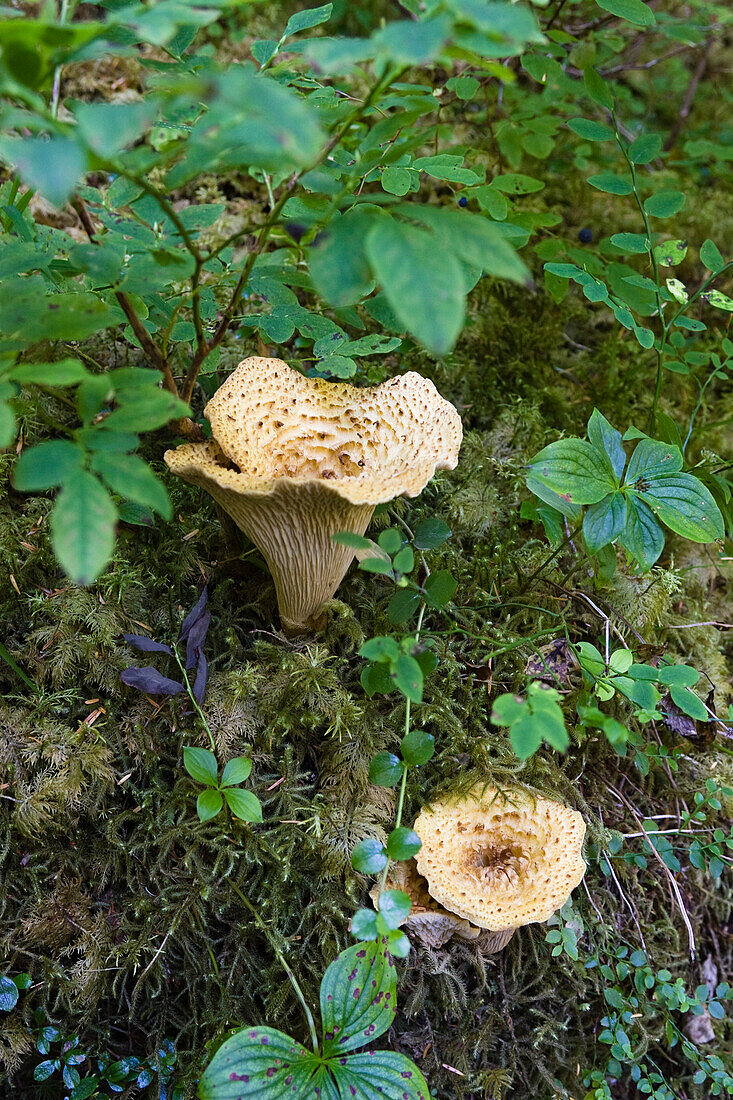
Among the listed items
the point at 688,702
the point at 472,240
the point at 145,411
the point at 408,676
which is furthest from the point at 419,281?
the point at 688,702

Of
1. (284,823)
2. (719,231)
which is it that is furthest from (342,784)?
(719,231)

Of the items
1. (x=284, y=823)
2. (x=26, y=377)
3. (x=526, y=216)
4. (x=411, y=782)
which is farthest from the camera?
(x=526, y=216)

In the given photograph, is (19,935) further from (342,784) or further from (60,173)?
(60,173)

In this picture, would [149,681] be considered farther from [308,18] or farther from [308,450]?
[308,18]

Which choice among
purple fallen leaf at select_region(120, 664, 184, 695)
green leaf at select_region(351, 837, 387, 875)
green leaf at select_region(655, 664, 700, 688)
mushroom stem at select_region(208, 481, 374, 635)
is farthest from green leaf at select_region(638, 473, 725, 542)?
purple fallen leaf at select_region(120, 664, 184, 695)

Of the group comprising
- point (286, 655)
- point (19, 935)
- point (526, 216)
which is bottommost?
point (19, 935)

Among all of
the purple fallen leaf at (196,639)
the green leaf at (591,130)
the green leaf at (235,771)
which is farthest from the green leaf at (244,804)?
the green leaf at (591,130)
